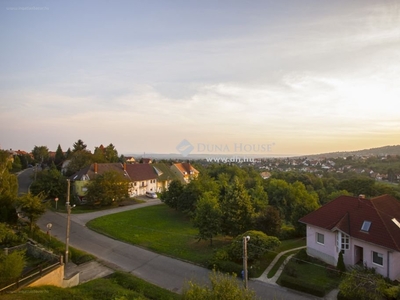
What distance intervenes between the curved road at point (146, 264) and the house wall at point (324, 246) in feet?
18.0

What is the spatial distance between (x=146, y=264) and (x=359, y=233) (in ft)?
48.3

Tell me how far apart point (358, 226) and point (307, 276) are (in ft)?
16.3

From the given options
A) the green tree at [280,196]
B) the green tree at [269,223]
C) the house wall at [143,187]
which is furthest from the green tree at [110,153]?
the green tree at [269,223]

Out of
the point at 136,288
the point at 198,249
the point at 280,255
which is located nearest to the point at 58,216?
the point at 198,249

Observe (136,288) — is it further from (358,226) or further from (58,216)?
(58,216)

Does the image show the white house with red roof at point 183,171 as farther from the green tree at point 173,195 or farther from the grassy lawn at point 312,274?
the grassy lawn at point 312,274

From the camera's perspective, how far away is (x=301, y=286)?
15.7 meters

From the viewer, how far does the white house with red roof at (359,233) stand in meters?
16.4

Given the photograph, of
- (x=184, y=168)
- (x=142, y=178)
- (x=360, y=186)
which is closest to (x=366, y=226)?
(x=142, y=178)

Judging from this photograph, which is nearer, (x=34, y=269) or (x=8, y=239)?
(x=34, y=269)

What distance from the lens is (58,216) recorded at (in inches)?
1277

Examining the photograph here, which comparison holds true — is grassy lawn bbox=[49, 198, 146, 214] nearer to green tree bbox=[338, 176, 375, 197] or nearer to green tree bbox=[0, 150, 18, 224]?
green tree bbox=[0, 150, 18, 224]

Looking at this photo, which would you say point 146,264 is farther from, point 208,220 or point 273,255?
point 273,255

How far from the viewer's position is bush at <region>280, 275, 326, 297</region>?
15185mm
